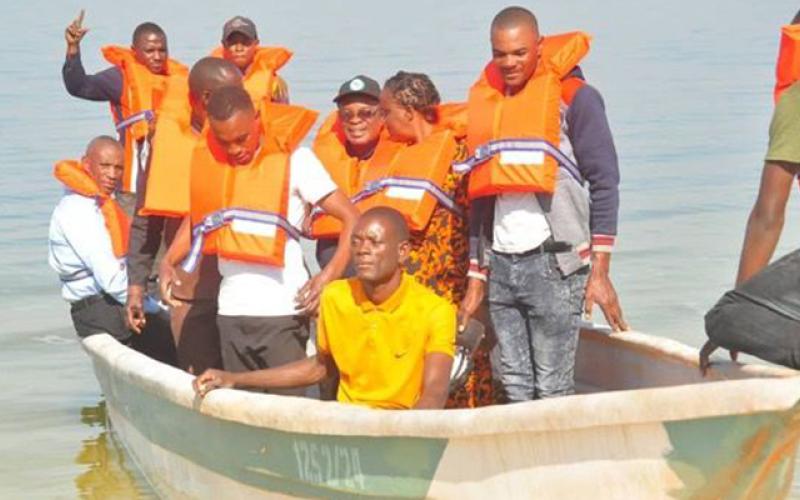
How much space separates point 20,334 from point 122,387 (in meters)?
4.95

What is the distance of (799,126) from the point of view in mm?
4996

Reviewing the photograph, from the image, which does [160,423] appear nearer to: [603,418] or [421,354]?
[421,354]

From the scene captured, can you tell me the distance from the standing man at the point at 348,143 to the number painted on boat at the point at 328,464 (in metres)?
1.25

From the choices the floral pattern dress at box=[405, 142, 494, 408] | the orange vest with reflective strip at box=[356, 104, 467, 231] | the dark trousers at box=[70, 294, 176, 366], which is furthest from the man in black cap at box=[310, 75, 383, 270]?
the dark trousers at box=[70, 294, 176, 366]

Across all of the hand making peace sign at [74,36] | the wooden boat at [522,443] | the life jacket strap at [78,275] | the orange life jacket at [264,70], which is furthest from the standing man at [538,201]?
the hand making peace sign at [74,36]

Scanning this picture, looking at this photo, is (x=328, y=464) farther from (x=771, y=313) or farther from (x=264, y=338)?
(x=771, y=313)

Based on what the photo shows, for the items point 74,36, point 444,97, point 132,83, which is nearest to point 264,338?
point 132,83

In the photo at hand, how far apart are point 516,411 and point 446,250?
151 centimetres

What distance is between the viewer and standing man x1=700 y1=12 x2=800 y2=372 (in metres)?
5.04

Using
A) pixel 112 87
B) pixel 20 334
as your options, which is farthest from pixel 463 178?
pixel 20 334

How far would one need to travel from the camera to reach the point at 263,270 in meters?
6.71

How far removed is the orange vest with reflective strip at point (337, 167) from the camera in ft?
23.4

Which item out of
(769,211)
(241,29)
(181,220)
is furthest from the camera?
(241,29)

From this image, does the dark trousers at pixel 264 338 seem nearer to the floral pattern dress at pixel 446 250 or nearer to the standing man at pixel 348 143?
the floral pattern dress at pixel 446 250
